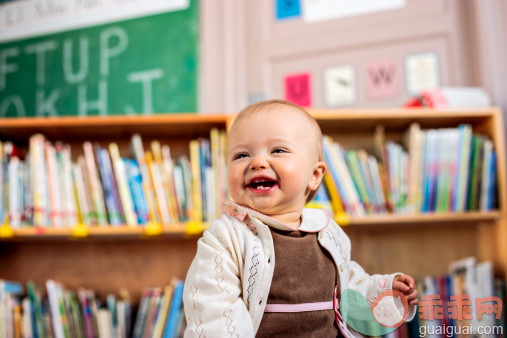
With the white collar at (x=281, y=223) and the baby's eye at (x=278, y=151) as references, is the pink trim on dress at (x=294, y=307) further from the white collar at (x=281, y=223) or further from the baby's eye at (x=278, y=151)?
the baby's eye at (x=278, y=151)

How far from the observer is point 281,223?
2.77ft

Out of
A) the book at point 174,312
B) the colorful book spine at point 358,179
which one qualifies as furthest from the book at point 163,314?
the colorful book spine at point 358,179

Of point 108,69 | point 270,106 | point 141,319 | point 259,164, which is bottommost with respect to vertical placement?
point 141,319

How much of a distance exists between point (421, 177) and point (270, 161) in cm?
116

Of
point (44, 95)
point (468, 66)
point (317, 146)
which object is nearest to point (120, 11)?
point (44, 95)

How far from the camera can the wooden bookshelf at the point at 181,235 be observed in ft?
6.03

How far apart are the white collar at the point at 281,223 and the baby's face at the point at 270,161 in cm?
1

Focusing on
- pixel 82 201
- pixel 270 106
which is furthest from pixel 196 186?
pixel 270 106

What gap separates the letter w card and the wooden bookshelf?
0.21 metres

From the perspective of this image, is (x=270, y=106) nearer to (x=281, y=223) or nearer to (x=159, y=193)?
(x=281, y=223)

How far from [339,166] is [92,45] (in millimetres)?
1450

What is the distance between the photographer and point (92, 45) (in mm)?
2502

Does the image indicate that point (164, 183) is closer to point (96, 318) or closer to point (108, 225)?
point (108, 225)

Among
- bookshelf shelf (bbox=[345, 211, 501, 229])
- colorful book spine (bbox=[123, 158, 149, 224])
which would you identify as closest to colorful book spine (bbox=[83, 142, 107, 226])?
colorful book spine (bbox=[123, 158, 149, 224])
